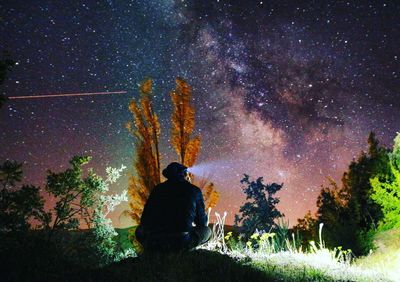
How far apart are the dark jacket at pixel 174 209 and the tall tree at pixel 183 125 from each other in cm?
1258

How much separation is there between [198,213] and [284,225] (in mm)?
4673

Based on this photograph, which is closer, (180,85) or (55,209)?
(55,209)

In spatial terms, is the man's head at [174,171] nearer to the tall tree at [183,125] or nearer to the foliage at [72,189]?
the foliage at [72,189]

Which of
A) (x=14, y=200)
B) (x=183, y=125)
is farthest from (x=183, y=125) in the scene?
(x=14, y=200)

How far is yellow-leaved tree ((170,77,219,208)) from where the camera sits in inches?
709

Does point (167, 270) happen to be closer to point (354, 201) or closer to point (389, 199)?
point (389, 199)

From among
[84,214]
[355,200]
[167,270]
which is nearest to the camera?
[167,270]

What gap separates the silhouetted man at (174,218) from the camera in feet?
15.7

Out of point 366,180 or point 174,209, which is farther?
point 366,180

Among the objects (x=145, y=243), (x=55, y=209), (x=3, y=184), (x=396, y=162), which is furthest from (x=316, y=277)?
(x=396, y=162)

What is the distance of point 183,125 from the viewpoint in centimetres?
1841

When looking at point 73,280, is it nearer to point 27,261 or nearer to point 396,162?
point 27,261

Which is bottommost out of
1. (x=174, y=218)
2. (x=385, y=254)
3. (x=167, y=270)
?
(x=385, y=254)

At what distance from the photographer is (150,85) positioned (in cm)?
1891
